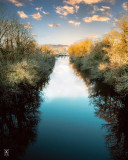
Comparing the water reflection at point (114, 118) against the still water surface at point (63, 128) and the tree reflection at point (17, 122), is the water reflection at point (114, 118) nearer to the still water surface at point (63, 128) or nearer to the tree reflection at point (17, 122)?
the still water surface at point (63, 128)

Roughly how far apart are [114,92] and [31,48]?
18118mm

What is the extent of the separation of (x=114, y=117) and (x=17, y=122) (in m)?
8.86

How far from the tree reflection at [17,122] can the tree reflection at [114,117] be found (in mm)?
5525

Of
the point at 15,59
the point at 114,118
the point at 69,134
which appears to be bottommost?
the point at 69,134

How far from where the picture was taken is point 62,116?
11.6m

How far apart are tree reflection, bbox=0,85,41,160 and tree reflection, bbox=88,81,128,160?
553 centimetres

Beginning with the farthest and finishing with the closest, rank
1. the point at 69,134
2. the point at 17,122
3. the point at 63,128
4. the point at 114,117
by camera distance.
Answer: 1. the point at 114,117
2. the point at 17,122
3. the point at 63,128
4. the point at 69,134

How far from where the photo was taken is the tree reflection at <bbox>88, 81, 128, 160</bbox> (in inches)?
297

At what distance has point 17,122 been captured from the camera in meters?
10.3

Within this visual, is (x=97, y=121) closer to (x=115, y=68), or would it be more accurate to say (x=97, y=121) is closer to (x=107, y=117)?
(x=107, y=117)

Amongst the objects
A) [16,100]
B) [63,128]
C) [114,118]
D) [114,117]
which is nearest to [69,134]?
[63,128]

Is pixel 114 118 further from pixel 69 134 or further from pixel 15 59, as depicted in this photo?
pixel 15 59

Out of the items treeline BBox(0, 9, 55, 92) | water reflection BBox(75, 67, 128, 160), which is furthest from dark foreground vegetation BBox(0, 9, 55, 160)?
water reflection BBox(75, 67, 128, 160)

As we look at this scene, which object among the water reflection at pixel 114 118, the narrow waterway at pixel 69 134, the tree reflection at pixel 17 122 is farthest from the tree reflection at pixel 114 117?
the tree reflection at pixel 17 122
